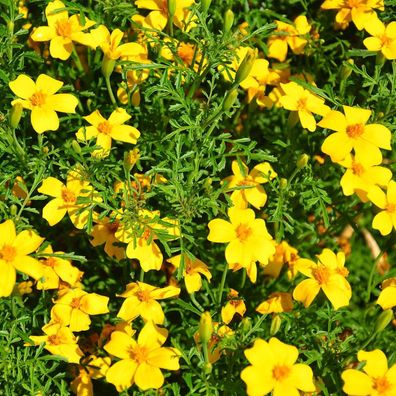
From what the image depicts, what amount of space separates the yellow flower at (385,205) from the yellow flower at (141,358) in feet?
2.59

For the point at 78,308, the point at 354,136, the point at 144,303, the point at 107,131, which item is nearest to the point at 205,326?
the point at 144,303

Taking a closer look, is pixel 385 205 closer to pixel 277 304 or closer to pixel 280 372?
pixel 277 304

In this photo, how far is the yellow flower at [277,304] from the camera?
248 centimetres

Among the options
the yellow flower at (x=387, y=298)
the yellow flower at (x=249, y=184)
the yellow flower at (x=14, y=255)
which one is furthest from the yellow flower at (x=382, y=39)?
the yellow flower at (x=14, y=255)

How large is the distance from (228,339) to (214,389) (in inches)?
6.1

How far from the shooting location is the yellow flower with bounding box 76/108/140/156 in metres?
2.35

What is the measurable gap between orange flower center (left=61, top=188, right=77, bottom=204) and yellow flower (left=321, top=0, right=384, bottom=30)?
1.21 m

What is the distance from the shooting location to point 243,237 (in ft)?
7.47

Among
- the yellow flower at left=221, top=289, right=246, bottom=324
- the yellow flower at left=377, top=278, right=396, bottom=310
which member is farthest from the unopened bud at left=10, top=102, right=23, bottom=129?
the yellow flower at left=377, top=278, right=396, bottom=310

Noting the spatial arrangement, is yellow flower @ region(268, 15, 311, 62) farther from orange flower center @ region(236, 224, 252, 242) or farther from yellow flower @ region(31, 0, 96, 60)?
orange flower center @ region(236, 224, 252, 242)

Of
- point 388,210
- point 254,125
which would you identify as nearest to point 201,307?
point 388,210

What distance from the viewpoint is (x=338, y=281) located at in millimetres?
2404

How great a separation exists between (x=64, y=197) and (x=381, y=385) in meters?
1.09

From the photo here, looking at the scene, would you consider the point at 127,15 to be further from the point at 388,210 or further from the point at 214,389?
the point at 214,389
